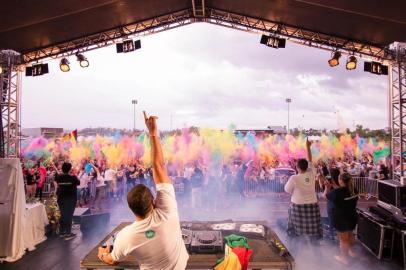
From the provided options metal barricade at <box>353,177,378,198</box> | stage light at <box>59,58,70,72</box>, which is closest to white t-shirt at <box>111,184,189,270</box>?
stage light at <box>59,58,70,72</box>

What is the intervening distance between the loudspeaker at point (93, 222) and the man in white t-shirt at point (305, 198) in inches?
180

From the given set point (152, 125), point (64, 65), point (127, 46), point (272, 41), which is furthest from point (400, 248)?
point (64, 65)

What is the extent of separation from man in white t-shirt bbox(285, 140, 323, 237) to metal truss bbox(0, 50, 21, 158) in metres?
8.44

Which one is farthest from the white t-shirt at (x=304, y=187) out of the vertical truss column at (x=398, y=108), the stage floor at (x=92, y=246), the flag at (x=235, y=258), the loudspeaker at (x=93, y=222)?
the vertical truss column at (x=398, y=108)

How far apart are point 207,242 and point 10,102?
884 cm

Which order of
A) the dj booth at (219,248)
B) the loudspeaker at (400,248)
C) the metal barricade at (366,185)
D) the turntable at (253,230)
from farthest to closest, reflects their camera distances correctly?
the metal barricade at (366,185), the loudspeaker at (400,248), the turntable at (253,230), the dj booth at (219,248)

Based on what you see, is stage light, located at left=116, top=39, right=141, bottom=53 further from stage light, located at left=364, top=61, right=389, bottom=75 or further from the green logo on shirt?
the green logo on shirt

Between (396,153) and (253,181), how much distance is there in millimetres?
4883

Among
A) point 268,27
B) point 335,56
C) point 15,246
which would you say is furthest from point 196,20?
point 15,246

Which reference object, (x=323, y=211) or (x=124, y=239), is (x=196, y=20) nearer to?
(x=323, y=211)

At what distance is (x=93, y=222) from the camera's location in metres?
7.58

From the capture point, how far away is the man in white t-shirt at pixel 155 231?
2.15m

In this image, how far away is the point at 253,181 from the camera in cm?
1238

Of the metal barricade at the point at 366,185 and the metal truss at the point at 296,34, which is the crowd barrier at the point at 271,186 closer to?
the metal barricade at the point at 366,185
